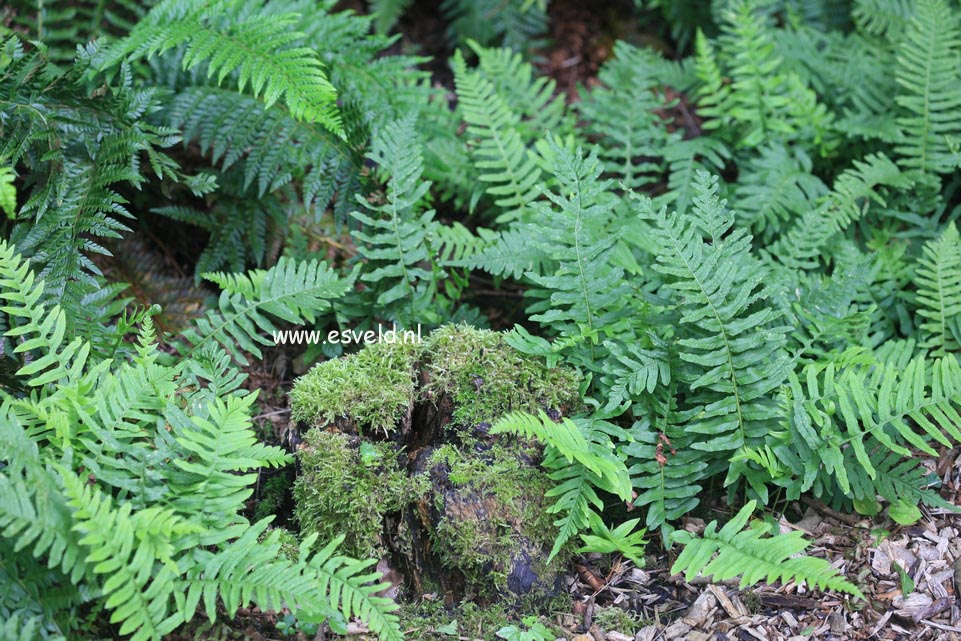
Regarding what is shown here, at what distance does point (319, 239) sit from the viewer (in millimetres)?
4367

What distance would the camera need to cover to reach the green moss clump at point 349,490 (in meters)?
3.11

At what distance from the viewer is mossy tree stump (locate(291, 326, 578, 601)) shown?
307 cm

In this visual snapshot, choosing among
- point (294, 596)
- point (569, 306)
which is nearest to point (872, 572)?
point (569, 306)

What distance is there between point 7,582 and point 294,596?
35.9 inches

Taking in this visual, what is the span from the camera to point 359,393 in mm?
3299

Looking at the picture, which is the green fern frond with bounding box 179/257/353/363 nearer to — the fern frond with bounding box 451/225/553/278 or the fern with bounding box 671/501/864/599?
the fern frond with bounding box 451/225/553/278

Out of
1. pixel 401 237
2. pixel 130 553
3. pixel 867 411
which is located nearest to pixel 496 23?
pixel 401 237

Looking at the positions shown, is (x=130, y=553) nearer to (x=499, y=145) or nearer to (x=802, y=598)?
(x=802, y=598)

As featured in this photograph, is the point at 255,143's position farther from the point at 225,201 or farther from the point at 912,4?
the point at 912,4

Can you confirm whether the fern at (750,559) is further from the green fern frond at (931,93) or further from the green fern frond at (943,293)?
the green fern frond at (931,93)

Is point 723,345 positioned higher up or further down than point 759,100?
further down

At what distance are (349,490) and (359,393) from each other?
1.34 feet

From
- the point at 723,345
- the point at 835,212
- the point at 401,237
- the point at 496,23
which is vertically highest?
Result: the point at 496,23

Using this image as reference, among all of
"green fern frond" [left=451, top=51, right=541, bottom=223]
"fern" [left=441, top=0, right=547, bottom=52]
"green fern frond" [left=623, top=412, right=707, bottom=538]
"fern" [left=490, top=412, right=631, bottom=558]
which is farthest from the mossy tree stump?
"fern" [left=441, top=0, right=547, bottom=52]
